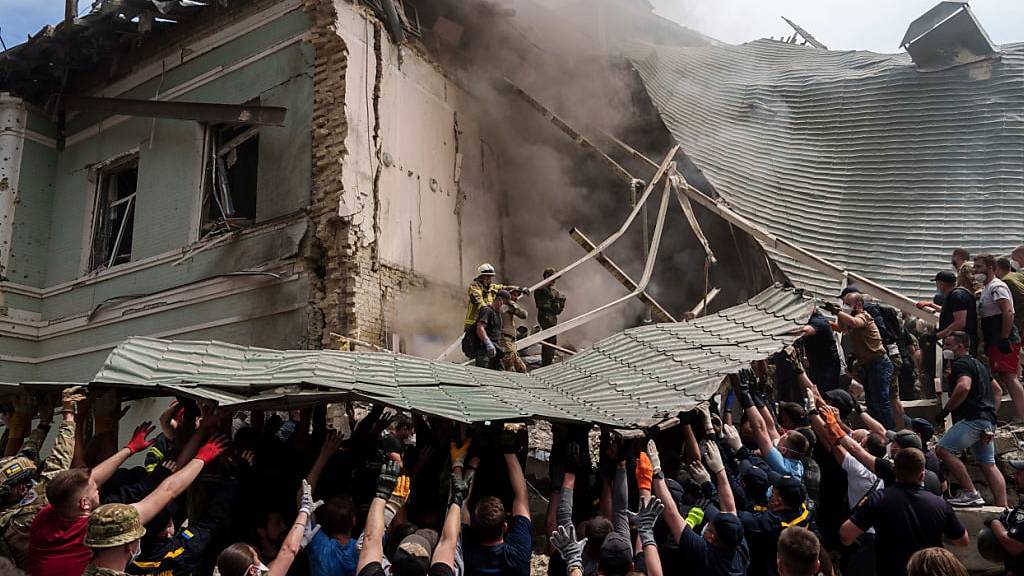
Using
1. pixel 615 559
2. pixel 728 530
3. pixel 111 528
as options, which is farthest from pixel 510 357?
pixel 111 528

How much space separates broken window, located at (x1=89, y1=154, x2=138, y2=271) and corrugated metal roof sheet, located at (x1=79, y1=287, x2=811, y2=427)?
7.85m

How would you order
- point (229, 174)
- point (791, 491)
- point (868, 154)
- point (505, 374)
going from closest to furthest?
point (791, 491) < point (505, 374) < point (229, 174) < point (868, 154)

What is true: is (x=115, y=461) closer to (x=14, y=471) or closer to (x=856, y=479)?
(x=14, y=471)

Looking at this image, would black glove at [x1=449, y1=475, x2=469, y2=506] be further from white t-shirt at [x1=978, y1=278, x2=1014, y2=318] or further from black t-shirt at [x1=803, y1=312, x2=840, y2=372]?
white t-shirt at [x1=978, y1=278, x2=1014, y2=318]

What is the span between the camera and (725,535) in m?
3.41

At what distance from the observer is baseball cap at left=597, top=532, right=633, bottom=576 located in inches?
126

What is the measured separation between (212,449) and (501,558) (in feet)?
5.36

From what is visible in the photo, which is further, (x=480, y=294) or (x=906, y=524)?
(x=480, y=294)

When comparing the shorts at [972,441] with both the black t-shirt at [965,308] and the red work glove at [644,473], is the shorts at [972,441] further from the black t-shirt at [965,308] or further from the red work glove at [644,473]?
the red work glove at [644,473]

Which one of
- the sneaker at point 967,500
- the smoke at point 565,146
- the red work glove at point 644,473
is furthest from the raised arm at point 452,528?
the smoke at point 565,146

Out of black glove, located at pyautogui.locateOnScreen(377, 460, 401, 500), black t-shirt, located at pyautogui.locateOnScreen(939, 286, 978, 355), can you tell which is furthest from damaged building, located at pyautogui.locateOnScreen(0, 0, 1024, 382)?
black glove, located at pyautogui.locateOnScreen(377, 460, 401, 500)

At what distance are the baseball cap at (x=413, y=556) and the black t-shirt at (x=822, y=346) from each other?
170 inches

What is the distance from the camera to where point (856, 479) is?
14.0 ft

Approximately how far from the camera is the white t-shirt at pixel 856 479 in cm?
421
